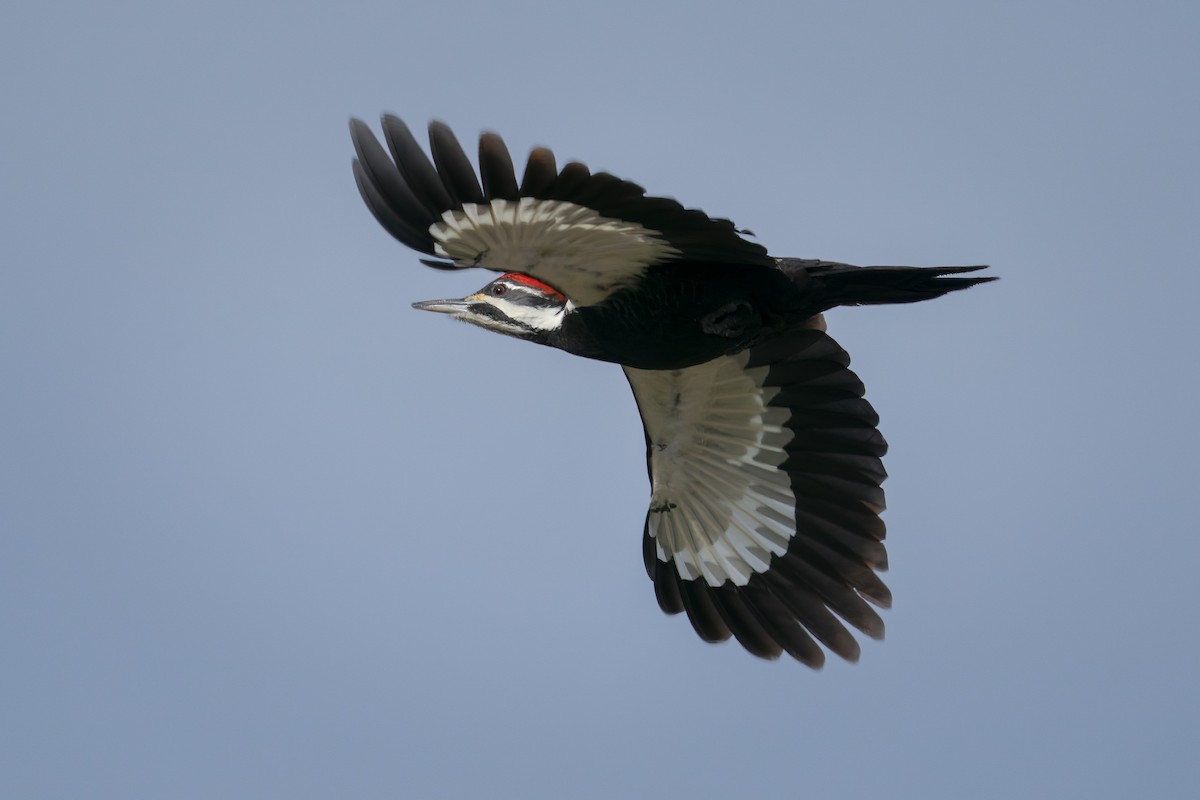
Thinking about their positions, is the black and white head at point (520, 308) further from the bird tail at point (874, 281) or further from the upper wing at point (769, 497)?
→ the upper wing at point (769, 497)

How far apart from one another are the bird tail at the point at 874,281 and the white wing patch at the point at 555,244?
0.87 m

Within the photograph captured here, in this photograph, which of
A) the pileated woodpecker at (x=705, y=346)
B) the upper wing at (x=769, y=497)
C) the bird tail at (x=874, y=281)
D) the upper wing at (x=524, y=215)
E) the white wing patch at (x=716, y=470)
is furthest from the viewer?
the white wing patch at (x=716, y=470)

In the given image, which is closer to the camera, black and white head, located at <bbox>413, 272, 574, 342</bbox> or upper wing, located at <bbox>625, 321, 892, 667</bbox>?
black and white head, located at <bbox>413, 272, 574, 342</bbox>

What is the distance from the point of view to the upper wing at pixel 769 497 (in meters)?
9.82

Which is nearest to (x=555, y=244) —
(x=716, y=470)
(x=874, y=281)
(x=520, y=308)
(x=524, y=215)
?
(x=524, y=215)

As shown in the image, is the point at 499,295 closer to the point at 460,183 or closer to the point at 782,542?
the point at 460,183

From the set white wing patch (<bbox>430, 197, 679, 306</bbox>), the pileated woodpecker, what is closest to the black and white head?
the pileated woodpecker

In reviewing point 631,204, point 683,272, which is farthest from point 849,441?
point 631,204

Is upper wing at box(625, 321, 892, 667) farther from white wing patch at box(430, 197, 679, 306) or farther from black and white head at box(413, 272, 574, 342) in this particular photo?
white wing patch at box(430, 197, 679, 306)

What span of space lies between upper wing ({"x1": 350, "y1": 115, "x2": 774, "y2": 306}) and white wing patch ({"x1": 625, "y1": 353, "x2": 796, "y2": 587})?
1.96 meters

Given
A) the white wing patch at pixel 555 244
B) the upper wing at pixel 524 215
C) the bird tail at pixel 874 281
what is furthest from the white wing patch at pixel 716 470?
the upper wing at pixel 524 215

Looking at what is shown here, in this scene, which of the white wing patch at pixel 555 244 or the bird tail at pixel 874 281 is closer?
the white wing patch at pixel 555 244

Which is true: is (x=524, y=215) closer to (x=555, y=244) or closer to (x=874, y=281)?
(x=555, y=244)

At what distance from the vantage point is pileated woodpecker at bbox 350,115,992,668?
7.56 metres
